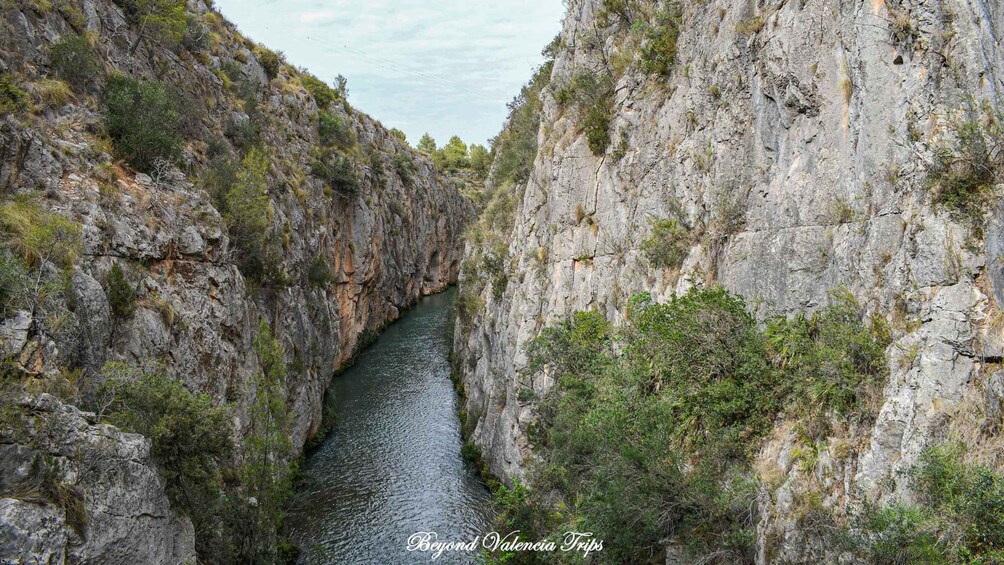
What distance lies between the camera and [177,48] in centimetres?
2727

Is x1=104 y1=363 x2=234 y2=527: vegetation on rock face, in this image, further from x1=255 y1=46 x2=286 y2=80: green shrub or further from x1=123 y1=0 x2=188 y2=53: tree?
x1=255 y1=46 x2=286 y2=80: green shrub

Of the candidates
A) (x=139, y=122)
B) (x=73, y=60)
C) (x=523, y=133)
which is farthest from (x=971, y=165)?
(x=523, y=133)

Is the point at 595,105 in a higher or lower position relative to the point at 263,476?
higher

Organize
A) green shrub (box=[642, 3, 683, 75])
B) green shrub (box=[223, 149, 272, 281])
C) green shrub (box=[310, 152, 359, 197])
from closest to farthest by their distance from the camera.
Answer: green shrub (box=[642, 3, 683, 75]) → green shrub (box=[223, 149, 272, 281]) → green shrub (box=[310, 152, 359, 197])

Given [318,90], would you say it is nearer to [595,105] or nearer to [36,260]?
[595,105]

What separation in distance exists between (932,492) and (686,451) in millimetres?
4969

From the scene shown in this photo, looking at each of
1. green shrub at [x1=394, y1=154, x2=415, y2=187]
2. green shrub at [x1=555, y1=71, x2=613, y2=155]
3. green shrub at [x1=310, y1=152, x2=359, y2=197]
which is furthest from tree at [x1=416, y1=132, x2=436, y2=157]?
green shrub at [x1=555, y1=71, x2=613, y2=155]

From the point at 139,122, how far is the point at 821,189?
67.6ft

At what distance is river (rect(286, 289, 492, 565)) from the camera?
21.6 metres

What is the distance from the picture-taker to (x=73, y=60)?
18141mm

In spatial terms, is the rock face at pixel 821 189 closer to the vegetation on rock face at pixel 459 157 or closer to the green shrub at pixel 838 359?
the green shrub at pixel 838 359

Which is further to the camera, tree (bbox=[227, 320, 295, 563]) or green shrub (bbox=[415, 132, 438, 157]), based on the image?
green shrub (bbox=[415, 132, 438, 157])

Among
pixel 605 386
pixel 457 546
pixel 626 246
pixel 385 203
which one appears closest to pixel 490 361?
pixel 457 546

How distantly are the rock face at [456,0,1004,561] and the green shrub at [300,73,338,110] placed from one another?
109 feet
